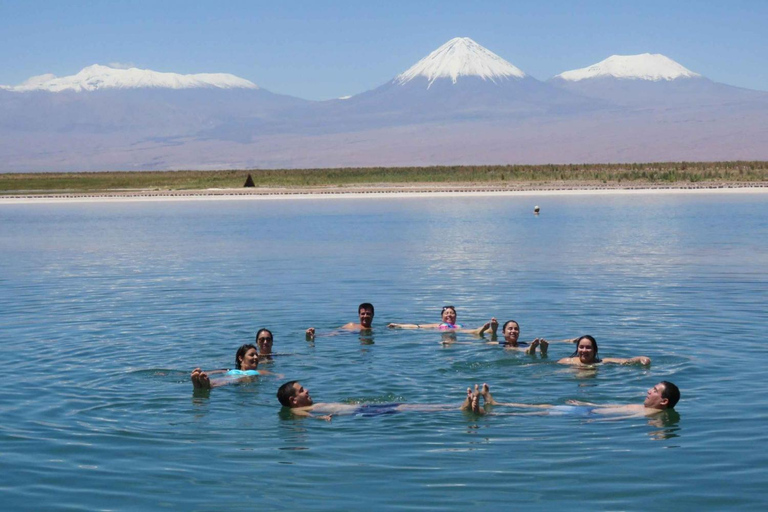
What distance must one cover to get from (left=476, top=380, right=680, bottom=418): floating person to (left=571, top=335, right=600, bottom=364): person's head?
8.05ft

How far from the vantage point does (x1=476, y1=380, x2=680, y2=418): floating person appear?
12945 millimetres

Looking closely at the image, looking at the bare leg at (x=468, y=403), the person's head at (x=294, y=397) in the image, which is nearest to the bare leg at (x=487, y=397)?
the bare leg at (x=468, y=403)

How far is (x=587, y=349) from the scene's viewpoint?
15.8 metres

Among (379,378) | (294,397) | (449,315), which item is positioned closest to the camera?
(294,397)

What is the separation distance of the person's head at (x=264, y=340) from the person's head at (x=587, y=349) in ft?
16.9

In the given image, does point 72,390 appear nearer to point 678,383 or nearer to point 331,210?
point 678,383

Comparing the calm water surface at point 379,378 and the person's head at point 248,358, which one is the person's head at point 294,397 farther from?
the person's head at point 248,358

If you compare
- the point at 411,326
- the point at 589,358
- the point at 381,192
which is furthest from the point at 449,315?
the point at 381,192

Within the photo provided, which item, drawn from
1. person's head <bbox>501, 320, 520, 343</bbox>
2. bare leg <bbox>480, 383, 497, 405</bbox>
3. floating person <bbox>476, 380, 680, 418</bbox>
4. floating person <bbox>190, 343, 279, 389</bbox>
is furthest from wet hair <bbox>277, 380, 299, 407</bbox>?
person's head <bbox>501, 320, 520, 343</bbox>

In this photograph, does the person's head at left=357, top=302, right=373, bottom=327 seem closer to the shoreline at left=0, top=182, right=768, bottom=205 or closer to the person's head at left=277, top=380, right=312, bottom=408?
the person's head at left=277, top=380, right=312, bottom=408

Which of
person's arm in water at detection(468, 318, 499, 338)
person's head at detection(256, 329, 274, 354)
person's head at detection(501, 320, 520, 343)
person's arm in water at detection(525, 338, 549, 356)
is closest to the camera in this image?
person's arm in water at detection(525, 338, 549, 356)

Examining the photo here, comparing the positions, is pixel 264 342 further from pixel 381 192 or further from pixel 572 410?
pixel 381 192

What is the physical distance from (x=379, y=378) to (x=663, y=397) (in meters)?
4.53

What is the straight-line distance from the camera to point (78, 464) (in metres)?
11.3
